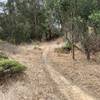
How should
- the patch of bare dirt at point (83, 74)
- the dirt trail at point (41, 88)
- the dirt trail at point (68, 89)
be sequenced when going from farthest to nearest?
the patch of bare dirt at point (83, 74) < the dirt trail at point (41, 88) < the dirt trail at point (68, 89)

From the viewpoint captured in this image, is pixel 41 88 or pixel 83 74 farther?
pixel 83 74

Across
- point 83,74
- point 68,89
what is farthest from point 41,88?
point 83,74

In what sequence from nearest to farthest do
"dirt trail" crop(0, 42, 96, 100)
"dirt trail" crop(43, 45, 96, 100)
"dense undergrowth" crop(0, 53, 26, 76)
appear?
1. "dirt trail" crop(43, 45, 96, 100)
2. "dirt trail" crop(0, 42, 96, 100)
3. "dense undergrowth" crop(0, 53, 26, 76)

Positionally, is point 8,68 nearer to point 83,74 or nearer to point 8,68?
point 8,68

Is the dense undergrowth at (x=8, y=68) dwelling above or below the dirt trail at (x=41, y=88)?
above

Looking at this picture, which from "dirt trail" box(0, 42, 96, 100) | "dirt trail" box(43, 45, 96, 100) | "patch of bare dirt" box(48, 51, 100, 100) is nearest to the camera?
"dirt trail" box(43, 45, 96, 100)

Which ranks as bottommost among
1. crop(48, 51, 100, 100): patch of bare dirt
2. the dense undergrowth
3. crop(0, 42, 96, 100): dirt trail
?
crop(48, 51, 100, 100): patch of bare dirt

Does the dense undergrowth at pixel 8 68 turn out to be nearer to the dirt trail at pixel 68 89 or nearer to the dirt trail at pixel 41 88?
the dirt trail at pixel 41 88

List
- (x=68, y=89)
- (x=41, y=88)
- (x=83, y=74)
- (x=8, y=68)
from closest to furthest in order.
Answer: (x=68, y=89) < (x=41, y=88) < (x=8, y=68) < (x=83, y=74)

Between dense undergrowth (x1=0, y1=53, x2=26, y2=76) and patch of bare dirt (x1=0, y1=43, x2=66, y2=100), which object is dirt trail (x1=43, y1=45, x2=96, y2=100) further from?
dense undergrowth (x1=0, y1=53, x2=26, y2=76)

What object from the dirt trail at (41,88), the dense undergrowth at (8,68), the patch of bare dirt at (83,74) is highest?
the dense undergrowth at (8,68)

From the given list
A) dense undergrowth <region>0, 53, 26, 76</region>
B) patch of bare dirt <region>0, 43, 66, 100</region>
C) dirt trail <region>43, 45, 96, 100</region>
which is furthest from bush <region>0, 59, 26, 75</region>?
dirt trail <region>43, 45, 96, 100</region>

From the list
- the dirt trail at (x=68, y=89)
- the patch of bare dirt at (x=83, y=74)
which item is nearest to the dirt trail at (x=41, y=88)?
the dirt trail at (x=68, y=89)

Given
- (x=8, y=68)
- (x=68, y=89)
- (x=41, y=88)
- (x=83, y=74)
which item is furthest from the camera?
(x=83, y=74)
